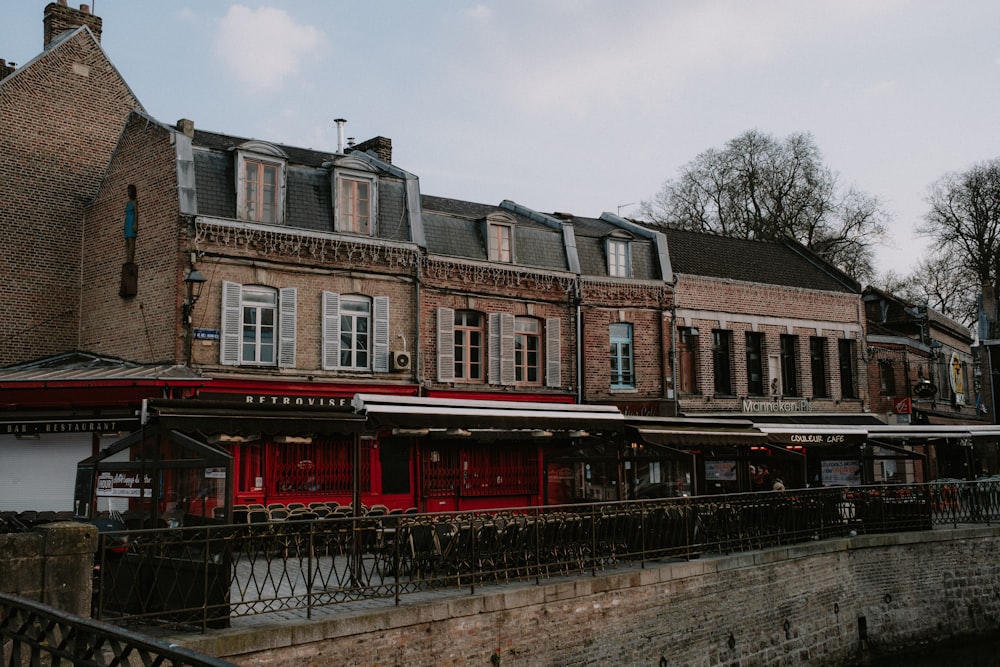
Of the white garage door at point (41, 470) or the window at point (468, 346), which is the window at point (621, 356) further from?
the white garage door at point (41, 470)

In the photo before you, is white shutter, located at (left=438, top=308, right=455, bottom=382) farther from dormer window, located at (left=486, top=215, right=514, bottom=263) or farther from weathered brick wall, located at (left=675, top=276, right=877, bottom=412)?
weathered brick wall, located at (left=675, top=276, right=877, bottom=412)

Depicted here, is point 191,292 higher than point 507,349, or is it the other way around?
point 191,292

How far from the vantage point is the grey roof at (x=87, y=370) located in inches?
635

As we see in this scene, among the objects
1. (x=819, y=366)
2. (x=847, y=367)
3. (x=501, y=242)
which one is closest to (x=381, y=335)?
(x=501, y=242)

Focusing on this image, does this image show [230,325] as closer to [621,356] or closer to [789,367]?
[621,356]

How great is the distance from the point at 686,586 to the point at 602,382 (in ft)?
30.2

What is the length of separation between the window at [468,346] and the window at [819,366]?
1062 cm

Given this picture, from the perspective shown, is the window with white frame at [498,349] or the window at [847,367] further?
the window at [847,367]

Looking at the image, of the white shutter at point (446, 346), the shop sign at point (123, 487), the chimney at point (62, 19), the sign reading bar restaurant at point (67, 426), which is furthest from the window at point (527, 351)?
the chimney at point (62, 19)

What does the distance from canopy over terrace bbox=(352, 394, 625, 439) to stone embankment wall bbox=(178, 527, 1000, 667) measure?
300 centimetres

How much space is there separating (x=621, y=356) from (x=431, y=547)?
39.5 ft

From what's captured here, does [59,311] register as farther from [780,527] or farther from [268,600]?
[780,527]

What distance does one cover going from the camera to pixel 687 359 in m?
23.5

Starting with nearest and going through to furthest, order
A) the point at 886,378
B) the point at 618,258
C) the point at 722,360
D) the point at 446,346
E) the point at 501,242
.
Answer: the point at 446,346, the point at 501,242, the point at 618,258, the point at 722,360, the point at 886,378
